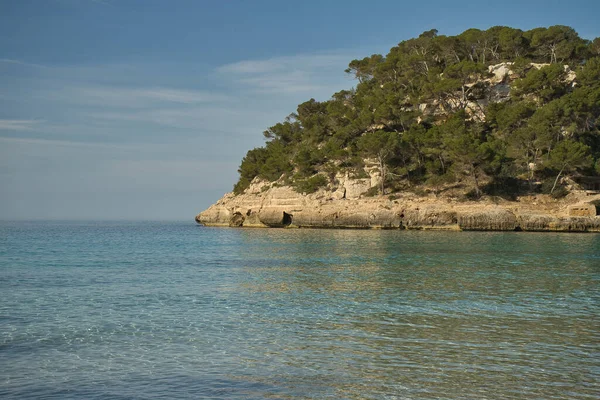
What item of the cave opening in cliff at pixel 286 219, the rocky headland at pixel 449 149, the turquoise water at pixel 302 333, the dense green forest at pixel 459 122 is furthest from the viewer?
the cave opening in cliff at pixel 286 219

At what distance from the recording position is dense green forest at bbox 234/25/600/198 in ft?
180

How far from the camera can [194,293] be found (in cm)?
1593

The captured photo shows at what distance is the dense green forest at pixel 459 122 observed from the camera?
180 ft

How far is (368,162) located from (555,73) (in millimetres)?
22538

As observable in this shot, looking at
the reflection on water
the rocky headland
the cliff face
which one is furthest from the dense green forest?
the reflection on water

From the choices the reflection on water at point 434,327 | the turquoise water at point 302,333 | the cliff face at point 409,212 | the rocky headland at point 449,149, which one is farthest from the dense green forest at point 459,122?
the turquoise water at point 302,333

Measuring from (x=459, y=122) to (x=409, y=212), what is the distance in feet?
40.8

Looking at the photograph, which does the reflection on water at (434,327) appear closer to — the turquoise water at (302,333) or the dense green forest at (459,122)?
the turquoise water at (302,333)

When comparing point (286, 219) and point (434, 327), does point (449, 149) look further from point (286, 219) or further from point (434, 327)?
point (434, 327)

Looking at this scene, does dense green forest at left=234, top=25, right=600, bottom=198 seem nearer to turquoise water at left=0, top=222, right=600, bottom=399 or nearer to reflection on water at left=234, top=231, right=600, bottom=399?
reflection on water at left=234, top=231, right=600, bottom=399

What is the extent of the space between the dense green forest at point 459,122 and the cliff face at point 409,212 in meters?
2.08

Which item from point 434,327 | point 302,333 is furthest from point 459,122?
point 302,333

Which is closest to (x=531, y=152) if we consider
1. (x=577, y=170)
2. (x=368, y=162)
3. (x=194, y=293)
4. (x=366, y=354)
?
(x=577, y=170)

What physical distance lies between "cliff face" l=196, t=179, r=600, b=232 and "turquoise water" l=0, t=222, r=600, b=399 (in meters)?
28.2
